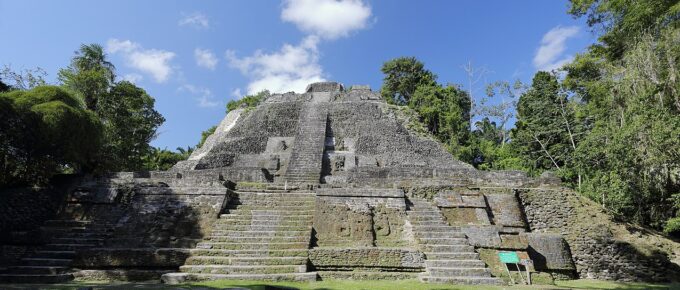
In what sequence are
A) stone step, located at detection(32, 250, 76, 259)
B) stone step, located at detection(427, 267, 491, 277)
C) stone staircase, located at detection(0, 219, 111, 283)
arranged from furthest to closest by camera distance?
stone step, located at detection(32, 250, 76, 259), stone staircase, located at detection(0, 219, 111, 283), stone step, located at detection(427, 267, 491, 277)

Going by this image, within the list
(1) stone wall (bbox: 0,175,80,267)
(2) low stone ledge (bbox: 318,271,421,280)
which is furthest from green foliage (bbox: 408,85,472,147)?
(1) stone wall (bbox: 0,175,80,267)

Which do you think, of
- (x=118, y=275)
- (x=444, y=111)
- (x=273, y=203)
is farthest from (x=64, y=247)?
(x=444, y=111)

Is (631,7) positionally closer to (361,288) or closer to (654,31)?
(654,31)

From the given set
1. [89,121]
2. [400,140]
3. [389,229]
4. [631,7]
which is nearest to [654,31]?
[631,7]

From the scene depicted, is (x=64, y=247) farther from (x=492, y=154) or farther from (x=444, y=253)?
(x=492, y=154)

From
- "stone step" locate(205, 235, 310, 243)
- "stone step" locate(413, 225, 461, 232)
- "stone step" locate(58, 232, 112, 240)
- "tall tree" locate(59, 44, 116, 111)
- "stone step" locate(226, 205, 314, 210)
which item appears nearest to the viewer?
"stone step" locate(205, 235, 310, 243)

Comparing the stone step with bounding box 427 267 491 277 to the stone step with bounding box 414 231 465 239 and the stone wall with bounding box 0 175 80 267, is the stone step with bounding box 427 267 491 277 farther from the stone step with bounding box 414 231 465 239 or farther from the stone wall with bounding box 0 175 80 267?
the stone wall with bounding box 0 175 80 267

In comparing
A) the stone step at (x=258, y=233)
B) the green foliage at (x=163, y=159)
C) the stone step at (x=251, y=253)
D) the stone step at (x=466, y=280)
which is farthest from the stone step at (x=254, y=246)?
the green foliage at (x=163, y=159)

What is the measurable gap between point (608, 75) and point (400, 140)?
7.69 meters

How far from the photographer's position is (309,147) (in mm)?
15016

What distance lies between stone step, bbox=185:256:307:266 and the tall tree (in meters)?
13.6

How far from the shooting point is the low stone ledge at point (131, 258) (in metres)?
6.55

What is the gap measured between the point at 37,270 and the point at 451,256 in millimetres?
7368

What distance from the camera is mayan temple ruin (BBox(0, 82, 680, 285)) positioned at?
650 centimetres
